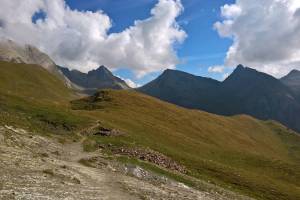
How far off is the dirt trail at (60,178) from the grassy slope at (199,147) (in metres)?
14.2

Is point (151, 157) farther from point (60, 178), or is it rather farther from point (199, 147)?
point (199, 147)

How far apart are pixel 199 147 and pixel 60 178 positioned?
199ft

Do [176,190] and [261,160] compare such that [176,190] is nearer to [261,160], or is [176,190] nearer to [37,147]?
[37,147]

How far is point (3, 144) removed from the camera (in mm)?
43188

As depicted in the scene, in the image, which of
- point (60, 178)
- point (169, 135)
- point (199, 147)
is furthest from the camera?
point (169, 135)

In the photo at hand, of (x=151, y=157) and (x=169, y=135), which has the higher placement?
(x=169, y=135)

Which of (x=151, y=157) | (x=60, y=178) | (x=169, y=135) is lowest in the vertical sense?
(x=60, y=178)

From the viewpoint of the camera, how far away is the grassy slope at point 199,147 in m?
62.7

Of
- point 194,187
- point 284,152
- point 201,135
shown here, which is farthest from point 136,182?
point 284,152

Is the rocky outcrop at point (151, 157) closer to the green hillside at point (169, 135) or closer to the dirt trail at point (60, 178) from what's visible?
the green hillside at point (169, 135)

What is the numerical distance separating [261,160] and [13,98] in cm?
5673

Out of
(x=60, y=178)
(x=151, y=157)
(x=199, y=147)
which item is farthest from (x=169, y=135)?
(x=60, y=178)

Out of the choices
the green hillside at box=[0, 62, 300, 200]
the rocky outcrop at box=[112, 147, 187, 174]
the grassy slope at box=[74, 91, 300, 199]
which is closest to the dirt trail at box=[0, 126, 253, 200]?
the rocky outcrop at box=[112, 147, 187, 174]

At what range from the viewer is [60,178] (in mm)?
35656
